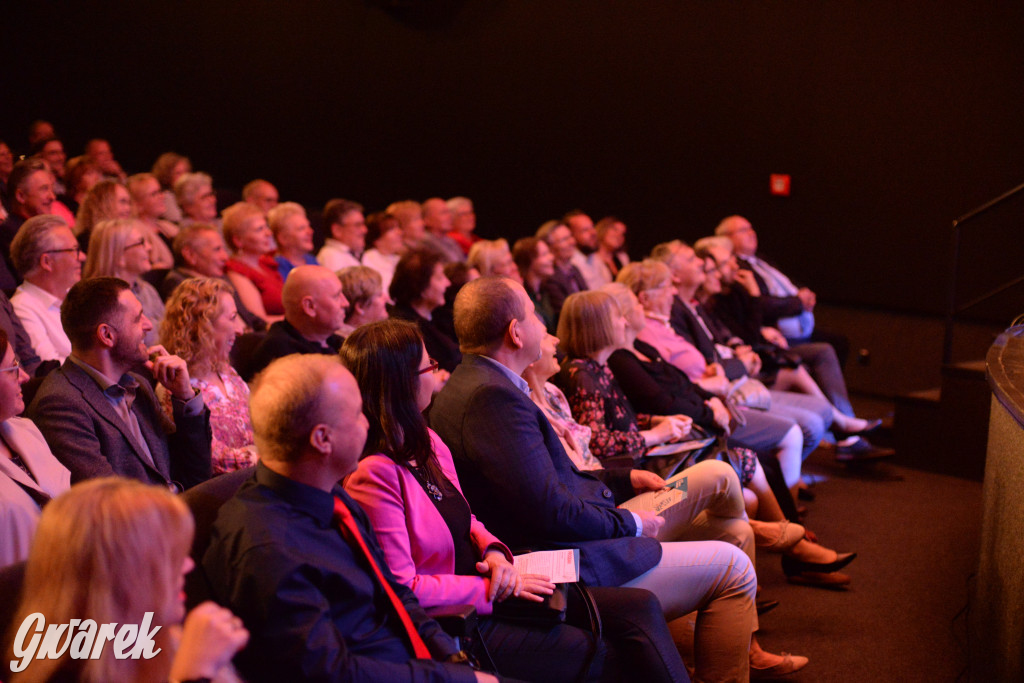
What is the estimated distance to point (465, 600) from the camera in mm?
1817

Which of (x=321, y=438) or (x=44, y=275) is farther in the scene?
(x=44, y=275)

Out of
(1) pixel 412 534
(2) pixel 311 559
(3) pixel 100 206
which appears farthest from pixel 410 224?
(2) pixel 311 559

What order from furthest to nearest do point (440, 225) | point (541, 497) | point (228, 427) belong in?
point (440, 225) < point (228, 427) < point (541, 497)

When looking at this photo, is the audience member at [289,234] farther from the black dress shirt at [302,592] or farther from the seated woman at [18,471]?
the black dress shirt at [302,592]

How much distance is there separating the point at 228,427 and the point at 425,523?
46.5 inches

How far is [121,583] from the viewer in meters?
1.16

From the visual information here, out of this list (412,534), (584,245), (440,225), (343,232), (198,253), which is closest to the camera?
(412,534)

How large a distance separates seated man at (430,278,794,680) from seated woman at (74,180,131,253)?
9.61ft

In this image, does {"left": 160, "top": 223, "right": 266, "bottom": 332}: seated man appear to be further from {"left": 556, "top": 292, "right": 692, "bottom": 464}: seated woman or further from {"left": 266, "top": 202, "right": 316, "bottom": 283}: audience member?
{"left": 556, "top": 292, "right": 692, "bottom": 464}: seated woman

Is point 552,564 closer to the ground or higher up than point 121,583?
closer to the ground

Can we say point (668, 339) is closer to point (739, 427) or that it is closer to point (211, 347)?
point (739, 427)

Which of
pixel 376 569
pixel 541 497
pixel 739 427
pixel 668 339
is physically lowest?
pixel 739 427

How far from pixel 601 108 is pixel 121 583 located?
280 inches

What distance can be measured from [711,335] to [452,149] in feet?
15.1
